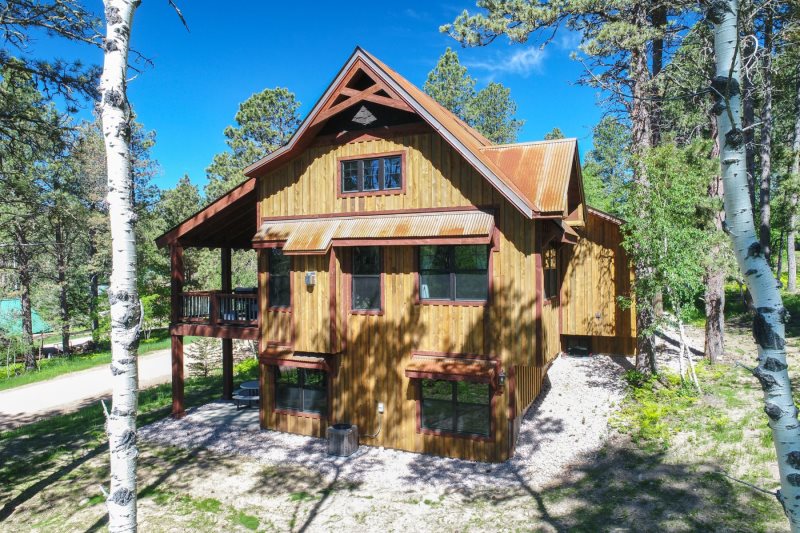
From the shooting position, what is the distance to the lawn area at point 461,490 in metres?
7.74

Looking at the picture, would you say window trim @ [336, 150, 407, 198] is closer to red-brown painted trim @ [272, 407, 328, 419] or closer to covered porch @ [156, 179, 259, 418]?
covered porch @ [156, 179, 259, 418]

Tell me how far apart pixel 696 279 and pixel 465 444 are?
300 inches

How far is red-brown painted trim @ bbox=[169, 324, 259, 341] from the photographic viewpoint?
535 inches

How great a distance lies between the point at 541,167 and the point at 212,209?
925 centimetres

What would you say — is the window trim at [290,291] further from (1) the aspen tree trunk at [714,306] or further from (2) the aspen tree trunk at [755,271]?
(1) the aspen tree trunk at [714,306]

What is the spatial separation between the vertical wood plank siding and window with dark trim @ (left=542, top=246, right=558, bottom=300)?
1296 mm

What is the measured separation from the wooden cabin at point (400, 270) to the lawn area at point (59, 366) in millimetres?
16622

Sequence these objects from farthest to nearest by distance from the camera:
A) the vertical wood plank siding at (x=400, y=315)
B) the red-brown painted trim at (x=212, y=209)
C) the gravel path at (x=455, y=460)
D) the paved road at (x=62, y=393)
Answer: the paved road at (x=62, y=393) < the red-brown painted trim at (x=212, y=209) < the vertical wood plank siding at (x=400, y=315) < the gravel path at (x=455, y=460)

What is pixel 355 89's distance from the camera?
12.1 m

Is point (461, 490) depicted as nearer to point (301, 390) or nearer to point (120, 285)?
point (301, 390)

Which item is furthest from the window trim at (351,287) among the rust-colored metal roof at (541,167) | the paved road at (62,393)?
the paved road at (62,393)

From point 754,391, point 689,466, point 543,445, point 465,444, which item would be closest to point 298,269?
point 465,444

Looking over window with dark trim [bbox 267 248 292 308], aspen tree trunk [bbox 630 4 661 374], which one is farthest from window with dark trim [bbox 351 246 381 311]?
aspen tree trunk [bbox 630 4 661 374]

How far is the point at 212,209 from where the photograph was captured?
13.7 meters
